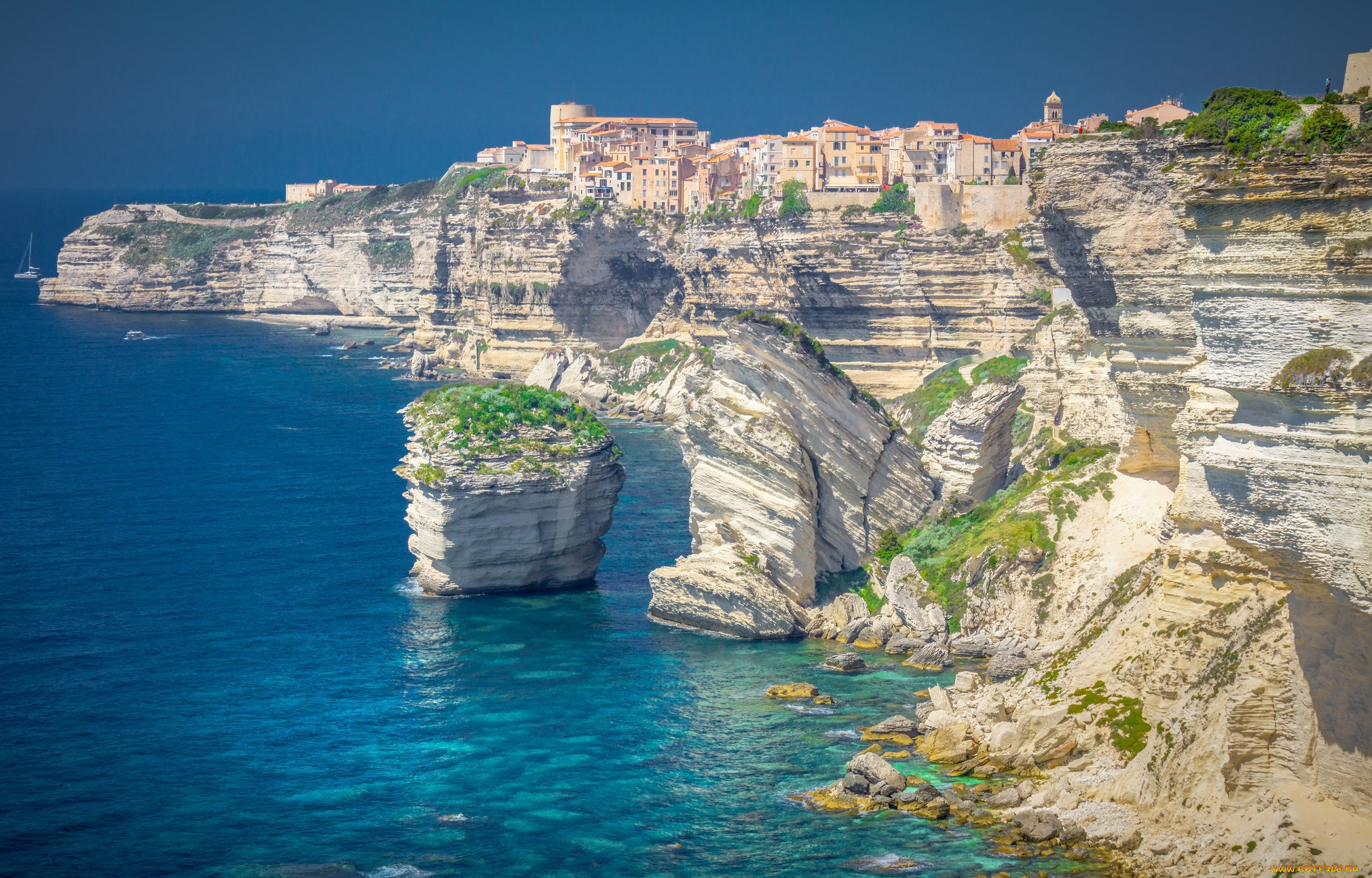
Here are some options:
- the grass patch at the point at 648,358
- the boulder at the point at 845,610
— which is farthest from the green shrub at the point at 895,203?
the boulder at the point at 845,610

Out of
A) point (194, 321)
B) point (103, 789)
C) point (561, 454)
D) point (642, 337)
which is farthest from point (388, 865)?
point (194, 321)

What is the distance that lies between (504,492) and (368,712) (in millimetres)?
12263

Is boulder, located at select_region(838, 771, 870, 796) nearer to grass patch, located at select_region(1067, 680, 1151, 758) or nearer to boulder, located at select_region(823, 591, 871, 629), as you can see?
grass patch, located at select_region(1067, 680, 1151, 758)

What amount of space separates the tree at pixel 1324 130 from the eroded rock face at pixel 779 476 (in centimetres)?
2373

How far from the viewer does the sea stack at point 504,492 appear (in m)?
50.4

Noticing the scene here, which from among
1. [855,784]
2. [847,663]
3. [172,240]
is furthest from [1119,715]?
[172,240]

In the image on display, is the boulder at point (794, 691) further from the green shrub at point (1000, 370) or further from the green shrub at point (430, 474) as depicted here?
the green shrub at point (430, 474)

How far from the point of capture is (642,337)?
110625mm

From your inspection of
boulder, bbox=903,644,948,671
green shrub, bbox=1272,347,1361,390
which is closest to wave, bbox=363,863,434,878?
boulder, bbox=903,644,948,671

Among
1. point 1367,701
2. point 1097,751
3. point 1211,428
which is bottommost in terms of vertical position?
point 1097,751

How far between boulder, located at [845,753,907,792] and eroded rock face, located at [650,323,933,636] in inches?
529

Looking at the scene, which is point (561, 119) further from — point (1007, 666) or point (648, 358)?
point (1007, 666)

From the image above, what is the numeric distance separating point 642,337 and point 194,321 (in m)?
70.7

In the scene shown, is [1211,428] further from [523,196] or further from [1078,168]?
[523,196]
